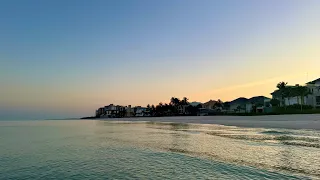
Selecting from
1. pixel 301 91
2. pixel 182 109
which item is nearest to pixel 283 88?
pixel 301 91

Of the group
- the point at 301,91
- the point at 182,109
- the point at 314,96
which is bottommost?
the point at 182,109

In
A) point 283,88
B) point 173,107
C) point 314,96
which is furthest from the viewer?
point 173,107

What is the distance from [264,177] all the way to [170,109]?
161 metres

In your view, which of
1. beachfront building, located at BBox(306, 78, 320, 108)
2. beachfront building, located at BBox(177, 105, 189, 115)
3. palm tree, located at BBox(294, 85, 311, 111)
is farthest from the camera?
beachfront building, located at BBox(177, 105, 189, 115)

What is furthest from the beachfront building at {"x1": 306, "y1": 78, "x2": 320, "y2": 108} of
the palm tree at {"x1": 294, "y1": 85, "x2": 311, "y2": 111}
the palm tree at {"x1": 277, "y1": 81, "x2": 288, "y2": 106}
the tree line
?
the tree line

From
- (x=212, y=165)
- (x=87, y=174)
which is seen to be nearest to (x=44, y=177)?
(x=87, y=174)

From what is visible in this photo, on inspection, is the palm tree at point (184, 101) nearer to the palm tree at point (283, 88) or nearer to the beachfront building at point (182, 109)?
the beachfront building at point (182, 109)

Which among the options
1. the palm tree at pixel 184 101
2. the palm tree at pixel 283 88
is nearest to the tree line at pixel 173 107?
the palm tree at pixel 184 101

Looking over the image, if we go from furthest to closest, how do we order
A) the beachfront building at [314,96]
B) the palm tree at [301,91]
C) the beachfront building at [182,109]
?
the beachfront building at [182,109]
the beachfront building at [314,96]
the palm tree at [301,91]

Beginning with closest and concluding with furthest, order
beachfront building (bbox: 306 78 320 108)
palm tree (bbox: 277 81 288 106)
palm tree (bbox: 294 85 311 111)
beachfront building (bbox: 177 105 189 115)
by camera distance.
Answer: palm tree (bbox: 294 85 311 111), beachfront building (bbox: 306 78 320 108), palm tree (bbox: 277 81 288 106), beachfront building (bbox: 177 105 189 115)

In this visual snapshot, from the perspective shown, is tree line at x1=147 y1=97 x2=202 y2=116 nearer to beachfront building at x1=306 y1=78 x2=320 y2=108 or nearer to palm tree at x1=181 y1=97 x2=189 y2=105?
palm tree at x1=181 y1=97 x2=189 y2=105

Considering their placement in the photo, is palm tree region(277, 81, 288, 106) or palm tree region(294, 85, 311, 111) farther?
palm tree region(277, 81, 288, 106)

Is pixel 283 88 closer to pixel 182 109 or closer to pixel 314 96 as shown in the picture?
pixel 314 96

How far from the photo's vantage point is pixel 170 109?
561 feet
